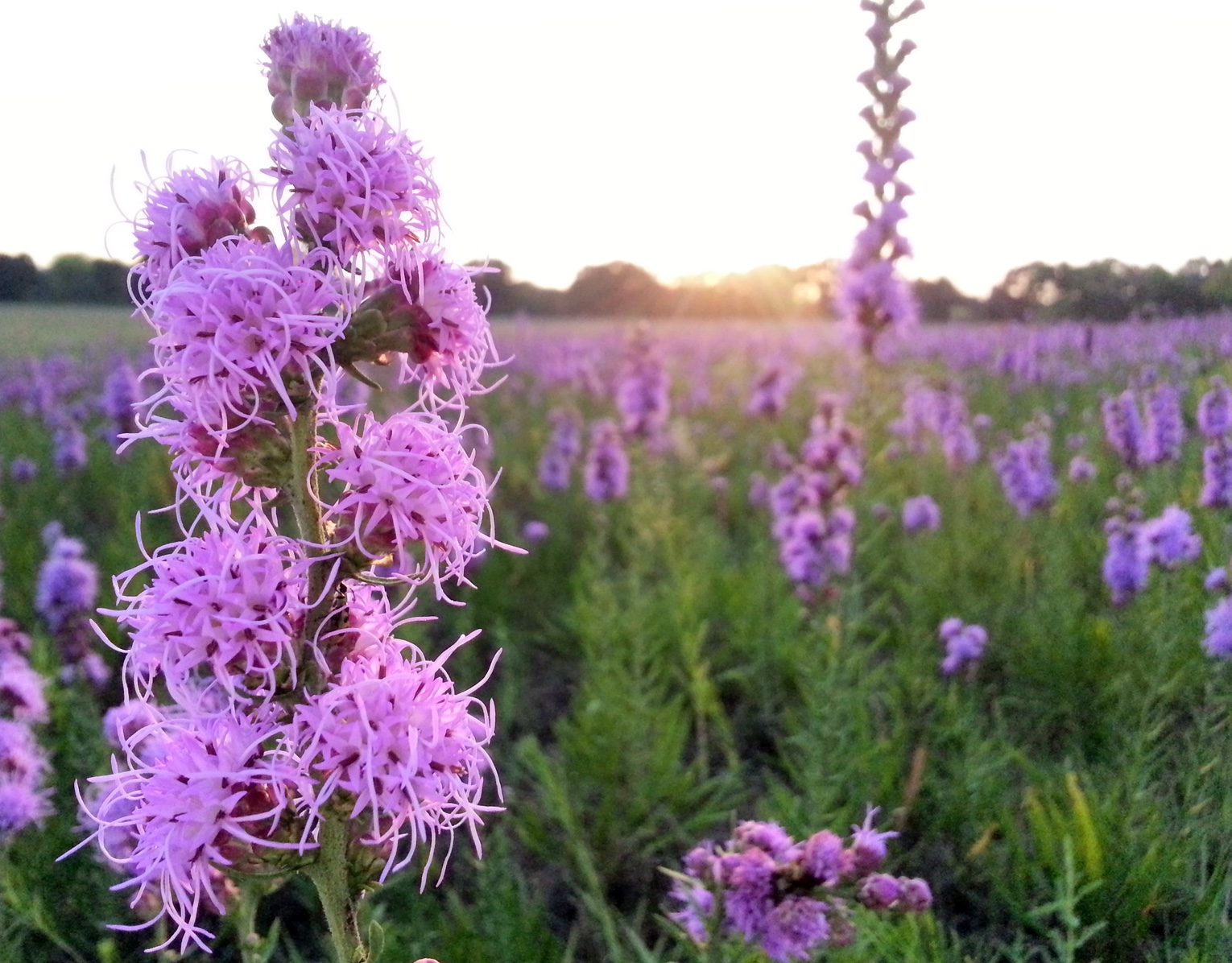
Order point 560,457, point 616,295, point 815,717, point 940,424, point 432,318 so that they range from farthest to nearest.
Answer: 1. point 616,295
2. point 940,424
3. point 560,457
4. point 815,717
5. point 432,318

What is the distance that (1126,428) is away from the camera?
475 cm

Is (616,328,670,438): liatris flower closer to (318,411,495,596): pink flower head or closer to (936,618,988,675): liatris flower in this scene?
(936,618,988,675): liatris flower

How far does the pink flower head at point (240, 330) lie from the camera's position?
1019 millimetres

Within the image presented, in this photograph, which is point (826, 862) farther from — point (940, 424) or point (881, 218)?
point (940, 424)

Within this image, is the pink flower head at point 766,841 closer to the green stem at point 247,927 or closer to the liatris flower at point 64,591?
the green stem at point 247,927

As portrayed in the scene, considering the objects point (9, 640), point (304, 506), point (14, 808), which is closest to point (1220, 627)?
point (304, 506)

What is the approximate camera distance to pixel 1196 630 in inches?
122

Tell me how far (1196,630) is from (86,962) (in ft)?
11.0

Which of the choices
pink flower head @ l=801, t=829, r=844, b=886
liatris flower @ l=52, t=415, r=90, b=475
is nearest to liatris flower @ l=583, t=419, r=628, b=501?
liatris flower @ l=52, t=415, r=90, b=475

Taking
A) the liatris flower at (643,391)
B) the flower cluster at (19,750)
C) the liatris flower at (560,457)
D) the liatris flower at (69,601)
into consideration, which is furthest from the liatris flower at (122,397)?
the flower cluster at (19,750)

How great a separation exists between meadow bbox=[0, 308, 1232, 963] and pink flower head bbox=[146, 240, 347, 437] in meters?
0.26

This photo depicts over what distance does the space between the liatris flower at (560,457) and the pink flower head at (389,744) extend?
5.11 meters

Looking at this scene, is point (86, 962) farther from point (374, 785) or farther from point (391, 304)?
point (391, 304)

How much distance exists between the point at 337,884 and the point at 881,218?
3051 mm
